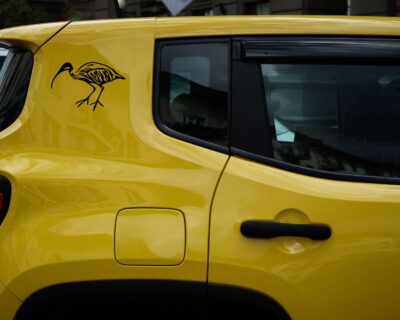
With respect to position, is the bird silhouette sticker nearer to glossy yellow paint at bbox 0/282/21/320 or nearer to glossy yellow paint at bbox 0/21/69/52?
glossy yellow paint at bbox 0/21/69/52

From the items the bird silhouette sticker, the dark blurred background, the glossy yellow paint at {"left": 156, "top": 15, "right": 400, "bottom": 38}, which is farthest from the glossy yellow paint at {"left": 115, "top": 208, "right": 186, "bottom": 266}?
the dark blurred background

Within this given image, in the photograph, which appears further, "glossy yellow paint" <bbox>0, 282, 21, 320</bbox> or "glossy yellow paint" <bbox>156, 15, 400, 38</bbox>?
"glossy yellow paint" <bbox>156, 15, 400, 38</bbox>

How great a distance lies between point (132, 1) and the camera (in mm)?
19609

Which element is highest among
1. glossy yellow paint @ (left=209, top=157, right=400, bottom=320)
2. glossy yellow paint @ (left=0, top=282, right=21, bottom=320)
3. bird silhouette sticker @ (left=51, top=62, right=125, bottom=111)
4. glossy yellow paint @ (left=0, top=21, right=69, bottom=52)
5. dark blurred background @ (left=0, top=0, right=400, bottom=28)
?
glossy yellow paint @ (left=0, top=21, right=69, bottom=52)

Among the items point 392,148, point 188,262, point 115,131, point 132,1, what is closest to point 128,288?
point 188,262

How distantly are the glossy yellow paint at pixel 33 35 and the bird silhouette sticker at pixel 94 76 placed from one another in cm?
13

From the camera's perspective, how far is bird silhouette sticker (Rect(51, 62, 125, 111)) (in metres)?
2.23

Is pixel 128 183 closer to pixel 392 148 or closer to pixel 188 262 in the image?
pixel 188 262

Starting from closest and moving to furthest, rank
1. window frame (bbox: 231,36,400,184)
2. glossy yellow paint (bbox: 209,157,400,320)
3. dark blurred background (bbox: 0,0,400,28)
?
1. glossy yellow paint (bbox: 209,157,400,320)
2. window frame (bbox: 231,36,400,184)
3. dark blurred background (bbox: 0,0,400,28)

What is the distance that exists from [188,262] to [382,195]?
697 millimetres

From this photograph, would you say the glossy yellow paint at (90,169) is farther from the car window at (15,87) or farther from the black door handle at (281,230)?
the black door handle at (281,230)

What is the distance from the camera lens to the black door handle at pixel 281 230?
2045 millimetres

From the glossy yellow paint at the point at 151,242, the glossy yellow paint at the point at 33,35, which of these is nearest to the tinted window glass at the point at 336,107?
the glossy yellow paint at the point at 151,242

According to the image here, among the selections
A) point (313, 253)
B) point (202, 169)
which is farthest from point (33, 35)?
point (313, 253)
